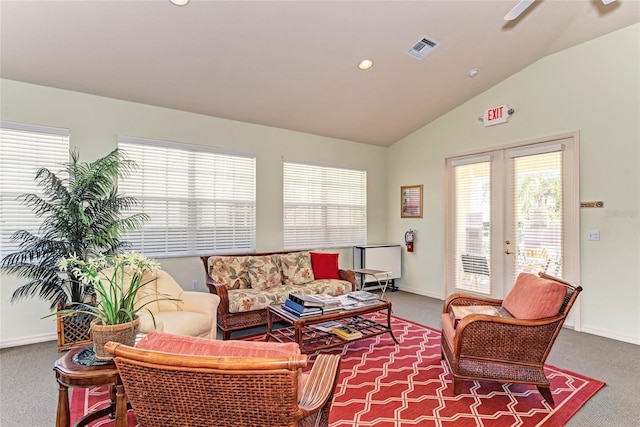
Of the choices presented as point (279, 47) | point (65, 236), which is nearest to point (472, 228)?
point (279, 47)

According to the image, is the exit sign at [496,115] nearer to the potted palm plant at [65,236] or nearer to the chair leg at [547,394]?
the chair leg at [547,394]

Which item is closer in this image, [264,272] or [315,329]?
[315,329]

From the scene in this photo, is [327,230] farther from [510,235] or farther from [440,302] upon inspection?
[510,235]

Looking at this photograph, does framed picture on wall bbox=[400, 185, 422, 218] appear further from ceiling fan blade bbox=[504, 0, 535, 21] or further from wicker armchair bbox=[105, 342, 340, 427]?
wicker armchair bbox=[105, 342, 340, 427]

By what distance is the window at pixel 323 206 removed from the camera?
537cm

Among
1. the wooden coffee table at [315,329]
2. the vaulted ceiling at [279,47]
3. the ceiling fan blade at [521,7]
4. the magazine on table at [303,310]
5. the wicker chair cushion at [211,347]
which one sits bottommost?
the wooden coffee table at [315,329]

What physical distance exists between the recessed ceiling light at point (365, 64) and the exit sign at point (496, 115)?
1971mm

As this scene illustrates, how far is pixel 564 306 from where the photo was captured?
235cm

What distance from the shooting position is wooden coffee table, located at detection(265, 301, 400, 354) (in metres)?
2.90

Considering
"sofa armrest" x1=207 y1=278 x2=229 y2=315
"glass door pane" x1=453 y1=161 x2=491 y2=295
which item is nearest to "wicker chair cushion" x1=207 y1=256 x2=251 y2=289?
"sofa armrest" x1=207 y1=278 x2=229 y2=315

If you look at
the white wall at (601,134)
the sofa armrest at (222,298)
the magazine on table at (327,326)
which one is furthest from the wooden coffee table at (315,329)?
the white wall at (601,134)

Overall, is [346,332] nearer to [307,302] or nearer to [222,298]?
[307,302]

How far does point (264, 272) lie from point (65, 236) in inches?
79.9

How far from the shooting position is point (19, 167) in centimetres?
345
